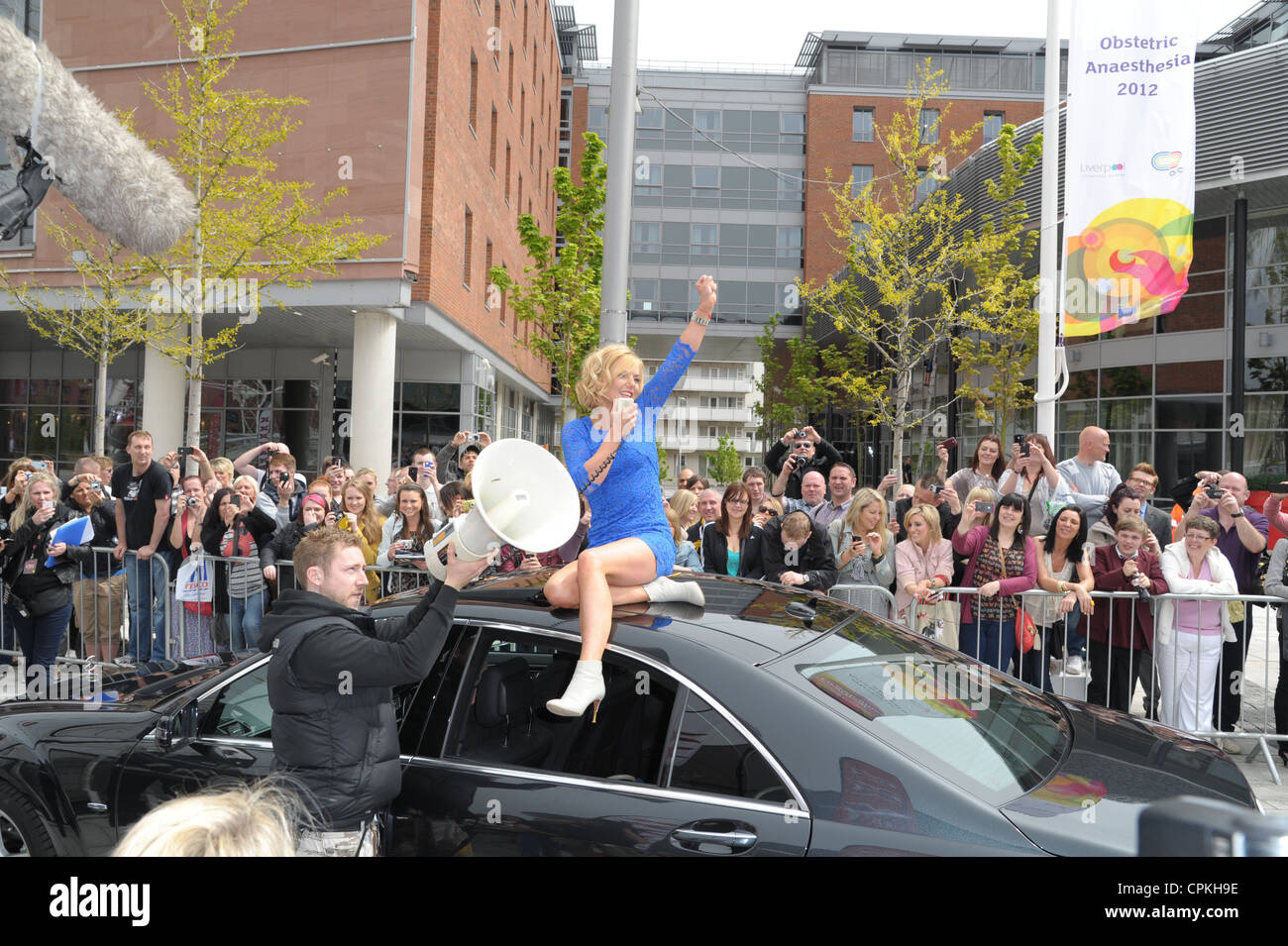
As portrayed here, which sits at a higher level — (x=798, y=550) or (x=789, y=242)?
(x=789, y=242)

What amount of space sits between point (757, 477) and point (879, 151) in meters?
45.9

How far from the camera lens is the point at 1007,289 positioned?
19.5 metres

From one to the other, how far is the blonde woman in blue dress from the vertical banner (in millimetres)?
7238

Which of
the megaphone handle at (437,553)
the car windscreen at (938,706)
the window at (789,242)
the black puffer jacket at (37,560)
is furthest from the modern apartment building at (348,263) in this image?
the window at (789,242)

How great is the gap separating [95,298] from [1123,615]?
17.6 meters

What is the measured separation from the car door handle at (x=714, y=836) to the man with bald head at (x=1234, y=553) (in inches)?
206

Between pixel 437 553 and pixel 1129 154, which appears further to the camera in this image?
pixel 1129 154

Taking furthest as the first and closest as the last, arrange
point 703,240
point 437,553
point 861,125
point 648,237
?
point 648,237 → point 703,240 → point 861,125 → point 437,553

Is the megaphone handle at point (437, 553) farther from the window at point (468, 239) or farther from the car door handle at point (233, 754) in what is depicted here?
the window at point (468, 239)

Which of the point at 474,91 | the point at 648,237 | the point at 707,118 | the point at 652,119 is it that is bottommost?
the point at 474,91

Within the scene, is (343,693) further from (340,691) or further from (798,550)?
(798,550)

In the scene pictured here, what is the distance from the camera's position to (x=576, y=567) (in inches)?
137

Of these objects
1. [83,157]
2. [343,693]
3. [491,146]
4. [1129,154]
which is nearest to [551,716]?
[343,693]
